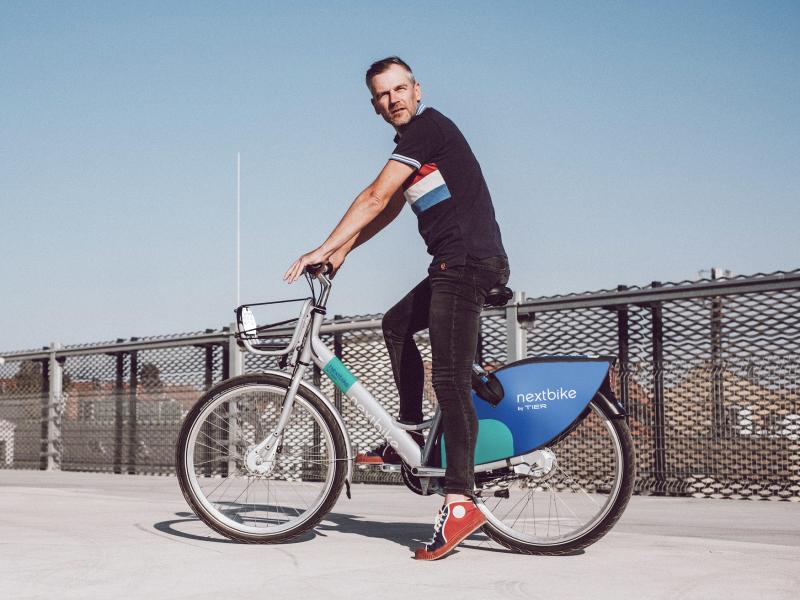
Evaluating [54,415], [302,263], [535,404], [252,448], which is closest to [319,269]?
[302,263]

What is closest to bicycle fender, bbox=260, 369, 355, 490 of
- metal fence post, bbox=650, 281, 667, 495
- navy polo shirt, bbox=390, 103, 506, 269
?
navy polo shirt, bbox=390, 103, 506, 269

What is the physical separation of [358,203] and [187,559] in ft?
4.12

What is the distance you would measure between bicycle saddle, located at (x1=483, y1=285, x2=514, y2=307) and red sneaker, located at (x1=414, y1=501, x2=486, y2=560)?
2.20 feet

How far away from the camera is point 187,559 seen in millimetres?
3086

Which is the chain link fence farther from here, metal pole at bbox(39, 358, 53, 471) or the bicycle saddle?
metal pole at bbox(39, 358, 53, 471)

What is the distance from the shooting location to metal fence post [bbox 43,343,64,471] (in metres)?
9.40

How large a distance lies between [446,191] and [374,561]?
48.1 inches

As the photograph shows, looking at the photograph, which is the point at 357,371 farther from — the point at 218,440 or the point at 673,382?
the point at 218,440

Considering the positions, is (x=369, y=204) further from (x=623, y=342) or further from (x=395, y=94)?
(x=623, y=342)

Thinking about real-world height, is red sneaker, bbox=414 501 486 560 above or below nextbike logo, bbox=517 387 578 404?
below

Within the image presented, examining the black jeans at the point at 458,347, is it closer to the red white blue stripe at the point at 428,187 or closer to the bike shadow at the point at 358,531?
the red white blue stripe at the point at 428,187

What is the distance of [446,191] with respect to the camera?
3.32 metres

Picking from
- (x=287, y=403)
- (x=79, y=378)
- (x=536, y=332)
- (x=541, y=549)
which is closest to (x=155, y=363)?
(x=79, y=378)

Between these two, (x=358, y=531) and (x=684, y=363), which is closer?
(x=358, y=531)
